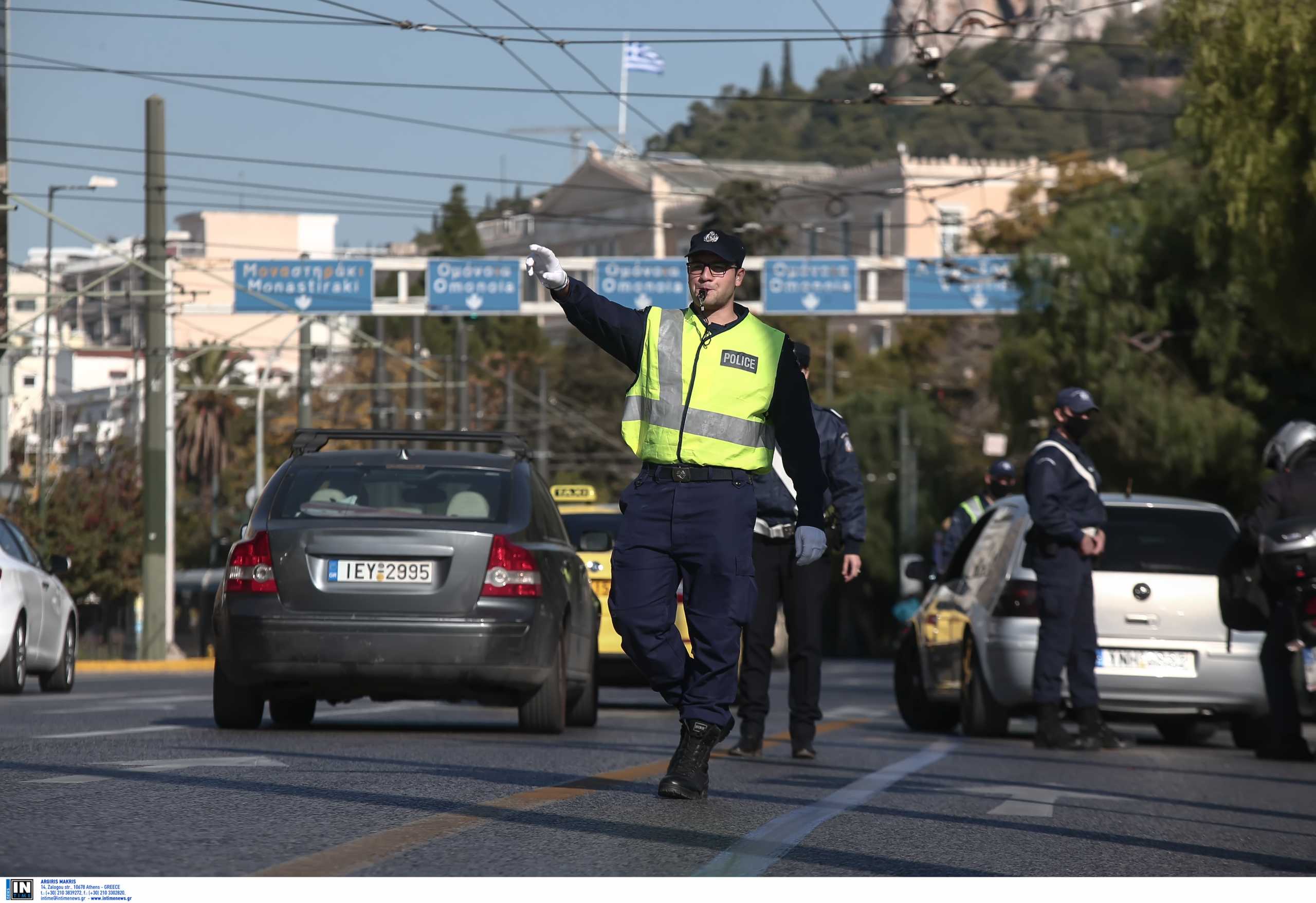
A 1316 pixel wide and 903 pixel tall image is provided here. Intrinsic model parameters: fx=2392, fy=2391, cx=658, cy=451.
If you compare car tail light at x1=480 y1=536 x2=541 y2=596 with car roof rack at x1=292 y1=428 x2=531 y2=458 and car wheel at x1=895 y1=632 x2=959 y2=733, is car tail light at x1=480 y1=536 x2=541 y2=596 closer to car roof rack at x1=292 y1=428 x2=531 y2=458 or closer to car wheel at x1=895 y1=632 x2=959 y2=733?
car roof rack at x1=292 y1=428 x2=531 y2=458

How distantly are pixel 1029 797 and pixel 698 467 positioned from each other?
2375mm

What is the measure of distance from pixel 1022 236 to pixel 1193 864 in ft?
222

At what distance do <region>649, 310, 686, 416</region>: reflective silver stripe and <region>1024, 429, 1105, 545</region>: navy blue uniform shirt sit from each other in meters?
5.54

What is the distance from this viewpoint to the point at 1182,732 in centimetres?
1606

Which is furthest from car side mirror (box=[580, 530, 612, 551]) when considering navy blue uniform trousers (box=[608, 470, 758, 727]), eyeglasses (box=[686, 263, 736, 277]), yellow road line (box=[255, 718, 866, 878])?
eyeglasses (box=[686, 263, 736, 277])

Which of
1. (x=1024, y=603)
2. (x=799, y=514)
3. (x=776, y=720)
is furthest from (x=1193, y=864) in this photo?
(x=776, y=720)

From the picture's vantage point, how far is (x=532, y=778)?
9.05m

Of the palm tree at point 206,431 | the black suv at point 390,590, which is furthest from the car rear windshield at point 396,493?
the palm tree at point 206,431

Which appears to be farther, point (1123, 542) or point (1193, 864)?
point (1123, 542)

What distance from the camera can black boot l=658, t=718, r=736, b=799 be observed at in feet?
26.6

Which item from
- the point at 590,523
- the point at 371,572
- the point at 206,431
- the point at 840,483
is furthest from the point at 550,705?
the point at 206,431

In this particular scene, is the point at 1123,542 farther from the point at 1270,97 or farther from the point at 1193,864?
the point at 1270,97

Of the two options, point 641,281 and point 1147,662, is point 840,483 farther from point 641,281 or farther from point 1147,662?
point 641,281
